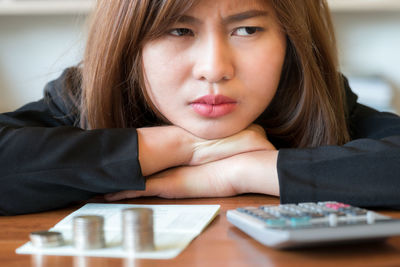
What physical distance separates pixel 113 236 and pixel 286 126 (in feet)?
1.92

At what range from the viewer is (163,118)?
1.00 m

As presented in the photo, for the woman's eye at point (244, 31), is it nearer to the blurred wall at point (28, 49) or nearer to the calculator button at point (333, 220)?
the calculator button at point (333, 220)

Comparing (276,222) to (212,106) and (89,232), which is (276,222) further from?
(212,106)

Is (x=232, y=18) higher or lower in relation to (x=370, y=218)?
higher

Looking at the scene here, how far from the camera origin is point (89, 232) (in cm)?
52

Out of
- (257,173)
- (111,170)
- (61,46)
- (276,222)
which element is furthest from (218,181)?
(61,46)

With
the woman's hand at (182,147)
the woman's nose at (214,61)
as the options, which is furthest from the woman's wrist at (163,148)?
the woman's nose at (214,61)

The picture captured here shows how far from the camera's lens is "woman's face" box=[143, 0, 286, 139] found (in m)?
0.82

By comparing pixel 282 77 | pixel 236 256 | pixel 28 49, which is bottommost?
pixel 236 256

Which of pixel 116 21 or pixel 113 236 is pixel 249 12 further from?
pixel 113 236

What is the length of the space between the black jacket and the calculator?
0.16 metres

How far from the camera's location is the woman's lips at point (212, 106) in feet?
2.79

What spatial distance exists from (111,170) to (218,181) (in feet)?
0.55

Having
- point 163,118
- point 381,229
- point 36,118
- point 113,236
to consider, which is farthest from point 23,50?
point 381,229
